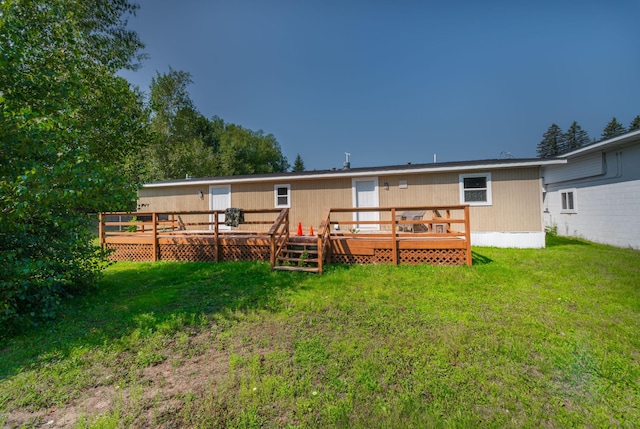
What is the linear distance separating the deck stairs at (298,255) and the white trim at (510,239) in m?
5.51

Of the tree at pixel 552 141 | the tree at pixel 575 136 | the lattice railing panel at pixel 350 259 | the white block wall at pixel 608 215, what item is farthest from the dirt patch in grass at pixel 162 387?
the tree at pixel 552 141

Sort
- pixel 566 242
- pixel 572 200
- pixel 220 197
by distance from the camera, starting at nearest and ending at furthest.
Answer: pixel 566 242 < pixel 572 200 < pixel 220 197

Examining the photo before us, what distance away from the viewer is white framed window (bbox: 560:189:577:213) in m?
10.2

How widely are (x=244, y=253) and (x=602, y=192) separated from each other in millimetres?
11202

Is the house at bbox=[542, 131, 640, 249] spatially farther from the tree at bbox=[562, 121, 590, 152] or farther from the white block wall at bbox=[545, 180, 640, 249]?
the tree at bbox=[562, 121, 590, 152]

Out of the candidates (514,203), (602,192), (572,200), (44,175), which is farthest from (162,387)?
(572,200)

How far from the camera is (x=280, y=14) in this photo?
11.6 metres

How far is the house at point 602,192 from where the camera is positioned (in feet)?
24.9

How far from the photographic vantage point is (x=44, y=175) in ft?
10.6

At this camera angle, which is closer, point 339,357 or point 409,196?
point 339,357

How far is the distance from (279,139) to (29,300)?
40.8 m

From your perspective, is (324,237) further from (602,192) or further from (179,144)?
(179,144)

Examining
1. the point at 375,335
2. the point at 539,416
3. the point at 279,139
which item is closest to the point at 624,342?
the point at 539,416

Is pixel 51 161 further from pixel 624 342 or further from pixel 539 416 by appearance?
pixel 624 342
